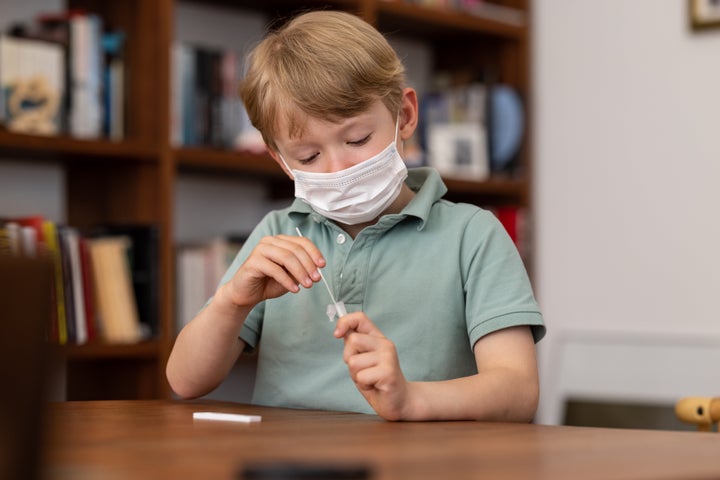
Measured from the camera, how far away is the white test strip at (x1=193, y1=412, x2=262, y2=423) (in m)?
1.03

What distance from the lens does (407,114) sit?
4.92 feet

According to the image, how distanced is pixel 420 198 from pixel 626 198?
71.9 inches

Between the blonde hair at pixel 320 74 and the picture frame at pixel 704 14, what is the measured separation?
177 centimetres

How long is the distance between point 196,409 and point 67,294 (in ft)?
4.10

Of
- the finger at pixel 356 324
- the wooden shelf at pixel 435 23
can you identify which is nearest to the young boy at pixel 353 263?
the finger at pixel 356 324

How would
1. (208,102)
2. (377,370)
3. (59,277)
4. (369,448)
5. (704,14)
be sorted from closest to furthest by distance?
1. (369,448)
2. (377,370)
3. (59,277)
4. (208,102)
5. (704,14)

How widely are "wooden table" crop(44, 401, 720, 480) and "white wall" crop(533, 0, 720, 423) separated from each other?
2.09 m

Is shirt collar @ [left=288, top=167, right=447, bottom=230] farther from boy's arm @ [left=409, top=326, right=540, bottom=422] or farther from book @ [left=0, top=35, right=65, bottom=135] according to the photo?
book @ [left=0, top=35, right=65, bottom=135]

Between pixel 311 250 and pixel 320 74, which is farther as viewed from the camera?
pixel 320 74

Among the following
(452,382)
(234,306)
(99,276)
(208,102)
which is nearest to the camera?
(452,382)

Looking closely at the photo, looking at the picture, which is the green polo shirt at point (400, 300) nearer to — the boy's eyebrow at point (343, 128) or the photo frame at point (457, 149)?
the boy's eyebrow at point (343, 128)

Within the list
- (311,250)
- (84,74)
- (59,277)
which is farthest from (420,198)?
(84,74)

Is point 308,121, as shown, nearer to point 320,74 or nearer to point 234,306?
point 320,74

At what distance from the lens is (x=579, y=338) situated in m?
3.18
